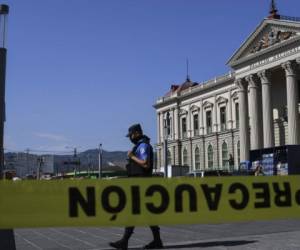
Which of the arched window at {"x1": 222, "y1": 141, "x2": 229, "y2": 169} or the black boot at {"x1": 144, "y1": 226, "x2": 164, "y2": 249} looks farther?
the arched window at {"x1": 222, "y1": 141, "x2": 229, "y2": 169}

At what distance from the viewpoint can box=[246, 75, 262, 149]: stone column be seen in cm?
6462

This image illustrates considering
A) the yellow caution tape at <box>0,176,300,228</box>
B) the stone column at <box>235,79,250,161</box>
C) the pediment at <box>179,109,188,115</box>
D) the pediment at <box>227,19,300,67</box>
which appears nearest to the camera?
the yellow caution tape at <box>0,176,300,228</box>

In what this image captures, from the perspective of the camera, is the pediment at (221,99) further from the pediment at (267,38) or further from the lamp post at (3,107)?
the lamp post at (3,107)

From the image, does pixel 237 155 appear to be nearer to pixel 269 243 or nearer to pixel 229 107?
pixel 229 107

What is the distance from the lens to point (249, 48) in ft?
220

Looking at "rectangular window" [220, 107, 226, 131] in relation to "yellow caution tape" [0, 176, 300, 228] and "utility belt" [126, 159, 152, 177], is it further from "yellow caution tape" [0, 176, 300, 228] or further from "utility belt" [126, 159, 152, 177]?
"yellow caution tape" [0, 176, 300, 228]

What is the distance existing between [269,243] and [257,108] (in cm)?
5677

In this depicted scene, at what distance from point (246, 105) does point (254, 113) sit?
406 cm

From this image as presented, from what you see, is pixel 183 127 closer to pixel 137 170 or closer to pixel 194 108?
pixel 194 108

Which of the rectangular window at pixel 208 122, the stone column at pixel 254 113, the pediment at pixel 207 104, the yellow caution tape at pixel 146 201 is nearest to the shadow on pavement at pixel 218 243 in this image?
the yellow caution tape at pixel 146 201

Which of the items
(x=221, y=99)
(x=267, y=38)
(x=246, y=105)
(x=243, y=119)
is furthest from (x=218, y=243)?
(x=221, y=99)

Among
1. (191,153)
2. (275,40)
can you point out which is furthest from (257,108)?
(191,153)

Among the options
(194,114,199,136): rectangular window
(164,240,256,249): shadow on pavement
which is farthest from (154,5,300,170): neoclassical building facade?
(164,240,256,249): shadow on pavement

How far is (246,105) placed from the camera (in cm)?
6931
